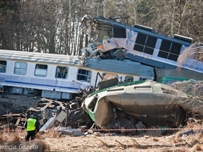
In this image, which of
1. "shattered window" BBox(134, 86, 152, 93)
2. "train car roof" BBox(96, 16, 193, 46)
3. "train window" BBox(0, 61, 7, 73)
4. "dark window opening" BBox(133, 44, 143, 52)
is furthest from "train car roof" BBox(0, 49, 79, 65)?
"shattered window" BBox(134, 86, 152, 93)

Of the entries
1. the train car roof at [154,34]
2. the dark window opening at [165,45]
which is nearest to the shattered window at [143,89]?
the train car roof at [154,34]

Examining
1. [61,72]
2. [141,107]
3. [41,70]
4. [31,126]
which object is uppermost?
[31,126]

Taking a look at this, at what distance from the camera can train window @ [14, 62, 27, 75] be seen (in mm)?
23736

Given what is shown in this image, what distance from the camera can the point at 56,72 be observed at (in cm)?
2330

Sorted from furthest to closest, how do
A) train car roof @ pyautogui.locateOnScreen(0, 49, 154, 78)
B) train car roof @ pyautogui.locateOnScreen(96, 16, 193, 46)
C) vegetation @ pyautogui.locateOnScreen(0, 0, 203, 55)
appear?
vegetation @ pyautogui.locateOnScreen(0, 0, 203, 55) < train car roof @ pyautogui.locateOnScreen(96, 16, 193, 46) < train car roof @ pyautogui.locateOnScreen(0, 49, 154, 78)

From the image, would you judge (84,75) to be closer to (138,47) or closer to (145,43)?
(138,47)

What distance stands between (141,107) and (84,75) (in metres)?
9.01

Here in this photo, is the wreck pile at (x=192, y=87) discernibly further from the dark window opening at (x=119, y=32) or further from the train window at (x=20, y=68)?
the train window at (x=20, y=68)

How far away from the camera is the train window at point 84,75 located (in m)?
22.8

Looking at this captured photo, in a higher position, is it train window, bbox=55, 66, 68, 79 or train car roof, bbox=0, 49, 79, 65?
train car roof, bbox=0, 49, 79, 65

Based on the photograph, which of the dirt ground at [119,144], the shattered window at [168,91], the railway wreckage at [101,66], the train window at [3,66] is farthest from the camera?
the train window at [3,66]

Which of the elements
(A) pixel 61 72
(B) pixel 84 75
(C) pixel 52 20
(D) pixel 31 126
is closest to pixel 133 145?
(D) pixel 31 126

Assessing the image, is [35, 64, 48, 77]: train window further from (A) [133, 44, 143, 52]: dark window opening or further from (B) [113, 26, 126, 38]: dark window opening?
(A) [133, 44, 143, 52]: dark window opening

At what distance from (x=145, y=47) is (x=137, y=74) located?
2290 mm
